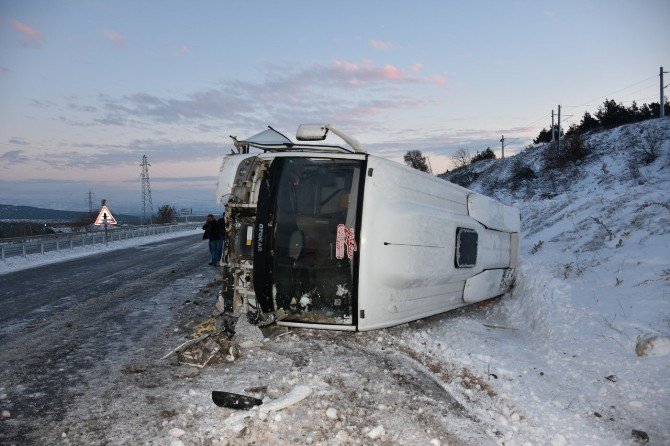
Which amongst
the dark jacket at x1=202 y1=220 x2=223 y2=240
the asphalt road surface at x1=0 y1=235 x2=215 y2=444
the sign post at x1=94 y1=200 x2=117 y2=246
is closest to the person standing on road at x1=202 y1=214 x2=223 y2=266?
the dark jacket at x1=202 y1=220 x2=223 y2=240

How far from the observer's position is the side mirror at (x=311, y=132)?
5.17 metres

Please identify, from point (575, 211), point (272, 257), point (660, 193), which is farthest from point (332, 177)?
point (575, 211)

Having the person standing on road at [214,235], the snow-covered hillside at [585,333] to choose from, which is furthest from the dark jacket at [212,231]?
the snow-covered hillside at [585,333]

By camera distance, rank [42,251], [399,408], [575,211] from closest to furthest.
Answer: [399,408]
[575,211]
[42,251]

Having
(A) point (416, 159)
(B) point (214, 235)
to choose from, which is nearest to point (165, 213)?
(A) point (416, 159)

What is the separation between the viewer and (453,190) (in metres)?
6.34

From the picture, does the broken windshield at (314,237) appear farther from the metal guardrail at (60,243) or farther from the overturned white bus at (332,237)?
the metal guardrail at (60,243)

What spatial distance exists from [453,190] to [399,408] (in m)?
3.60

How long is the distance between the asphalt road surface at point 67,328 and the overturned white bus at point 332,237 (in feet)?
5.78

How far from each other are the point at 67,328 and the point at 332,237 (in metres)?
4.47

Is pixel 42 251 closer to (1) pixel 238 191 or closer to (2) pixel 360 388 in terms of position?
(1) pixel 238 191

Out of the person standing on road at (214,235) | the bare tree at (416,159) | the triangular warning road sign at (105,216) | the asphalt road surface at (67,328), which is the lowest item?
the asphalt road surface at (67,328)

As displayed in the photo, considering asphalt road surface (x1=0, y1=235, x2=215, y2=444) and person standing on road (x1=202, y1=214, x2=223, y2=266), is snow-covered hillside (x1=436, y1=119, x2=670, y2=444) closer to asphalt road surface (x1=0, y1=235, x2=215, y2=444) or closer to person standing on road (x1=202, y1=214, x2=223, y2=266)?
asphalt road surface (x1=0, y1=235, x2=215, y2=444)

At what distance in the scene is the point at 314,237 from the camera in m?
4.93
